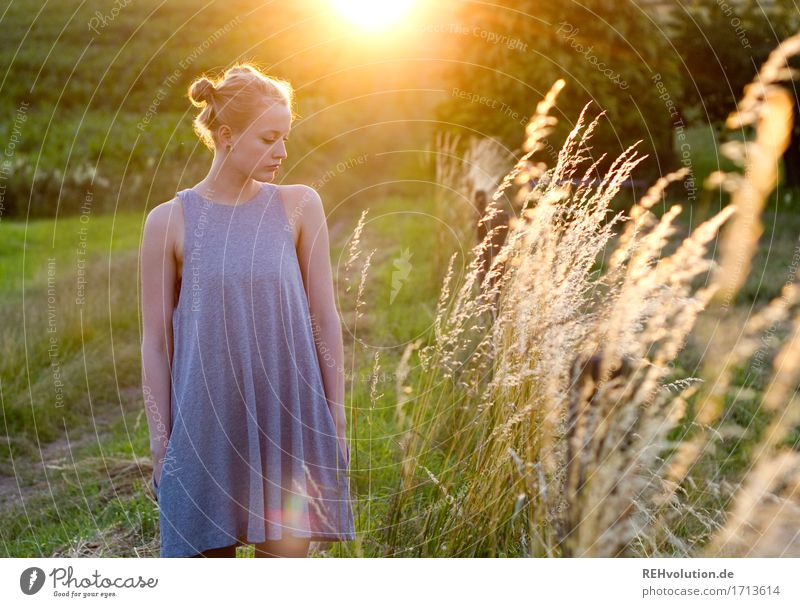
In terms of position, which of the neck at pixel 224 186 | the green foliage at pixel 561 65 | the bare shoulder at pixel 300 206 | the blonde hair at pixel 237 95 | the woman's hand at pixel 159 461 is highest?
the green foliage at pixel 561 65

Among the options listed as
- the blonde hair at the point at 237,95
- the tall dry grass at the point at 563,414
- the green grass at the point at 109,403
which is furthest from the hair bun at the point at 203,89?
the green grass at the point at 109,403

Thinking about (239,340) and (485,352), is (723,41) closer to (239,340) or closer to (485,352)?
(485,352)

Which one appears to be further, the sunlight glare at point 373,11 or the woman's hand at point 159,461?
the sunlight glare at point 373,11

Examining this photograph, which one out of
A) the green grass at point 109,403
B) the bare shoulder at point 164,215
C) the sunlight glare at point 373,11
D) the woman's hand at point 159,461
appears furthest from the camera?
the sunlight glare at point 373,11

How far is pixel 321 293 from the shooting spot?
2.47 m

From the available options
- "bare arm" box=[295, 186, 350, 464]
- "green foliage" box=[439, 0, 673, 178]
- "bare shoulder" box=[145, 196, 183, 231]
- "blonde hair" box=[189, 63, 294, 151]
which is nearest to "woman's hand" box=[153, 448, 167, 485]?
"bare arm" box=[295, 186, 350, 464]

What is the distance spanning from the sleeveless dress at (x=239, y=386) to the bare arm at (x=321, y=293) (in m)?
0.03

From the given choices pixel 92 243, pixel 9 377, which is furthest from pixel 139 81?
pixel 9 377

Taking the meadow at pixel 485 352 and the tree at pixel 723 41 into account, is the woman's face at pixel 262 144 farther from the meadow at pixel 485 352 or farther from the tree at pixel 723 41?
the tree at pixel 723 41

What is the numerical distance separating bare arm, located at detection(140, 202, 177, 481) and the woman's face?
0.23m

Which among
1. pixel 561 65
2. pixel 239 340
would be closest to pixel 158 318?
pixel 239 340

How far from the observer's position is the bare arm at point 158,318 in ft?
7.73

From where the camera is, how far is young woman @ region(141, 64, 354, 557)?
7.86 ft
